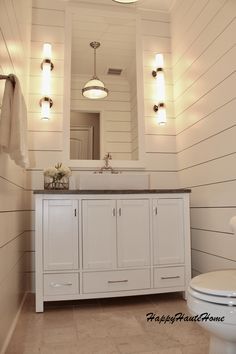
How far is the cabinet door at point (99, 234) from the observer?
2.30 m

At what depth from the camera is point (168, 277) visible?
2.41 m

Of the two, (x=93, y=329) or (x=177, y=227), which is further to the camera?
(x=177, y=227)

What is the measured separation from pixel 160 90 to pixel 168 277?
1.78 metres

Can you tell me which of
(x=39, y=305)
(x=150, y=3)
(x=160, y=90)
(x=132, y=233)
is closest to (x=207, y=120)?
(x=160, y=90)

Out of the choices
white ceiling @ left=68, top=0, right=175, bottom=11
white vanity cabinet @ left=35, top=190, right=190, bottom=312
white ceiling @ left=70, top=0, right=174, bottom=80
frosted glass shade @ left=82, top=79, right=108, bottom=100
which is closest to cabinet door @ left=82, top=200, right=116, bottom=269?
white vanity cabinet @ left=35, top=190, right=190, bottom=312

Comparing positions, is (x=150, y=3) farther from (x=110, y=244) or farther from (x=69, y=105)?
(x=110, y=244)

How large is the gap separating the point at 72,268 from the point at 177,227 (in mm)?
880

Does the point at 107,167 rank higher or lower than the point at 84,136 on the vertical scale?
lower

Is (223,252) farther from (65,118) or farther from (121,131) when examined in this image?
(65,118)

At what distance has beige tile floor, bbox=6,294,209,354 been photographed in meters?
1.67

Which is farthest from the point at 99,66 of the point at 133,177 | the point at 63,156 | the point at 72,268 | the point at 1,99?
the point at 72,268

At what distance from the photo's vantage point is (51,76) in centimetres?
292

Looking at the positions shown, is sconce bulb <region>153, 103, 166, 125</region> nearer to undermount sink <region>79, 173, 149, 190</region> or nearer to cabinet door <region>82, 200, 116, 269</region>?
undermount sink <region>79, 173, 149, 190</region>

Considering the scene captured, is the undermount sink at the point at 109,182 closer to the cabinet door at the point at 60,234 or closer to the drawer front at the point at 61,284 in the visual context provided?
the cabinet door at the point at 60,234
